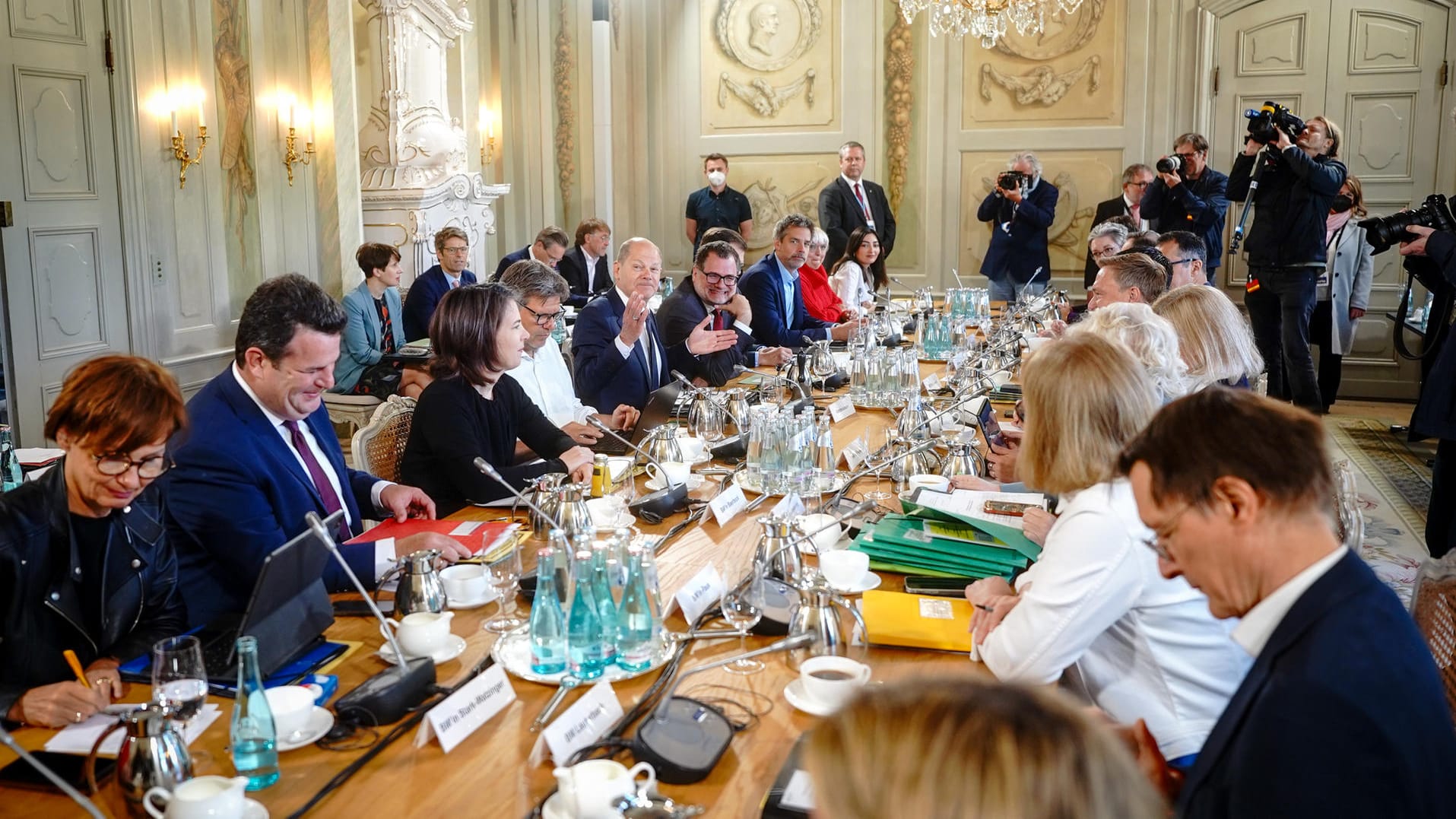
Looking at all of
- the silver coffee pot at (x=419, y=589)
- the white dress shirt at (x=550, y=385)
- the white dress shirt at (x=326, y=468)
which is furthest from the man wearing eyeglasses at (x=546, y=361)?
the silver coffee pot at (x=419, y=589)

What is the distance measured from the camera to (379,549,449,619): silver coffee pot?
78.1 inches

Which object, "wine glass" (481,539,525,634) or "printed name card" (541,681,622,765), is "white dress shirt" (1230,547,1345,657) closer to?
"printed name card" (541,681,622,765)

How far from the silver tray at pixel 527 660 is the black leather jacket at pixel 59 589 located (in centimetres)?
60

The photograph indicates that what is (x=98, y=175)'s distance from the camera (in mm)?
5316

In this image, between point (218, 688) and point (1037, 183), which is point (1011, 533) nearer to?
point (218, 688)

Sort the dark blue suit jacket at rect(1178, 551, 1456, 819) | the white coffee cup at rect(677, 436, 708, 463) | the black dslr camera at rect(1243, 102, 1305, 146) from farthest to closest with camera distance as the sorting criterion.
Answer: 1. the black dslr camera at rect(1243, 102, 1305, 146)
2. the white coffee cup at rect(677, 436, 708, 463)
3. the dark blue suit jacket at rect(1178, 551, 1456, 819)

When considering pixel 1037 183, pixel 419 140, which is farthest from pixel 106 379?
pixel 1037 183

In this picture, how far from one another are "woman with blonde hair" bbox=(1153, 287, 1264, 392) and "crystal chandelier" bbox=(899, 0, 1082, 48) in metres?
4.52

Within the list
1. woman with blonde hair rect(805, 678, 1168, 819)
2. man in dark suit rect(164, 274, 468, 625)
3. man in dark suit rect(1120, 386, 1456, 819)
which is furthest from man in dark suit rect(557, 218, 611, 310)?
woman with blonde hair rect(805, 678, 1168, 819)

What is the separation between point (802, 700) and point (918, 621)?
35cm

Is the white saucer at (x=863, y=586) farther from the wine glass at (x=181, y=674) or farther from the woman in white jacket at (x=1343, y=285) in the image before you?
the woman in white jacket at (x=1343, y=285)

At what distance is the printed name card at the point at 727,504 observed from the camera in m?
2.65

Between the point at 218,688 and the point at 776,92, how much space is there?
8490 millimetres

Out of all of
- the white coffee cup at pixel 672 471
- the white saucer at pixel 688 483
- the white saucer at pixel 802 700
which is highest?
the white coffee cup at pixel 672 471
